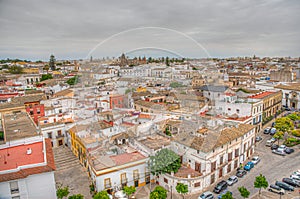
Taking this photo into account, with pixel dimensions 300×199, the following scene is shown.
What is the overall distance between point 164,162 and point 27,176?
424cm

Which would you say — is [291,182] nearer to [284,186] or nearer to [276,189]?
[284,186]

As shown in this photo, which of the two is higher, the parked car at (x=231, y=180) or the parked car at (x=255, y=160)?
the parked car at (x=255, y=160)

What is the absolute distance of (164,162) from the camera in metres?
7.64

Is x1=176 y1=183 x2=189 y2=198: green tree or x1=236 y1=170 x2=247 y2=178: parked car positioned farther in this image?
x1=236 y1=170 x2=247 y2=178: parked car

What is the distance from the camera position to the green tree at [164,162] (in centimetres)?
764

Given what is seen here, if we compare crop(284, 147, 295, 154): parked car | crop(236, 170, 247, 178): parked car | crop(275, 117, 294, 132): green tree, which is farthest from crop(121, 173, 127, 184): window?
crop(275, 117, 294, 132): green tree

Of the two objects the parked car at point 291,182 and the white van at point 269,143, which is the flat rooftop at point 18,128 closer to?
the parked car at point 291,182

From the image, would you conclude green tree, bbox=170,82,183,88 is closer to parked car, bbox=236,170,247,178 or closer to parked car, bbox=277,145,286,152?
parked car, bbox=277,145,286,152

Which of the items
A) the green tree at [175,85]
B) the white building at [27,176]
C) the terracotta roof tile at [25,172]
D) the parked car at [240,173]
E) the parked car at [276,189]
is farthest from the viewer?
the green tree at [175,85]

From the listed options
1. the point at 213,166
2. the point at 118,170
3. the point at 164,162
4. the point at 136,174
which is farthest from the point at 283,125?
the point at 118,170

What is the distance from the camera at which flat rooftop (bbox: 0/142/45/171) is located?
5910 millimetres

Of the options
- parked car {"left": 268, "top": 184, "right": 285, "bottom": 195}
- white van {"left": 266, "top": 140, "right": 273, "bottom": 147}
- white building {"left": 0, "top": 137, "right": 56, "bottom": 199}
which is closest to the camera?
white building {"left": 0, "top": 137, "right": 56, "bottom": 199}

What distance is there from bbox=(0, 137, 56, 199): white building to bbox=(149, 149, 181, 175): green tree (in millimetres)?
3358

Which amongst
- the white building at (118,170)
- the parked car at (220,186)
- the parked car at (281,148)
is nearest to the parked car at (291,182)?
the parked car at (220,186)
